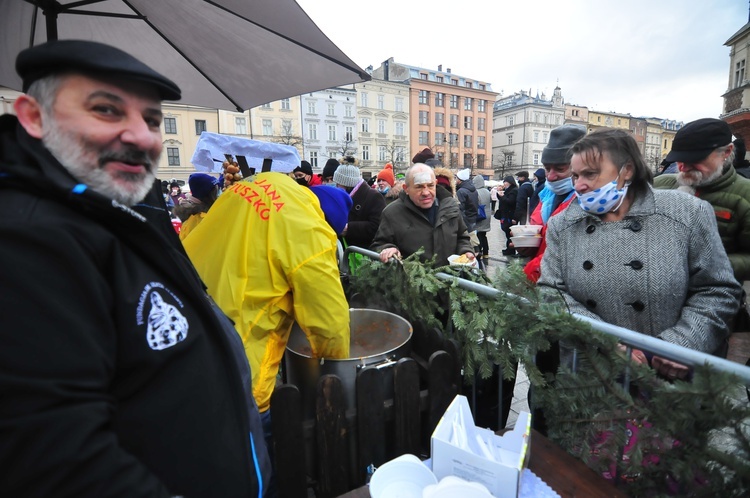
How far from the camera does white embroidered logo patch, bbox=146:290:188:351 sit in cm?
88

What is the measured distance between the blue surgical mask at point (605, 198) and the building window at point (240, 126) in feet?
150

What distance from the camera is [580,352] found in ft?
4.89

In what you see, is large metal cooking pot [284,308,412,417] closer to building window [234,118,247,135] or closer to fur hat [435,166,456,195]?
fur hat [435,166,456,195]

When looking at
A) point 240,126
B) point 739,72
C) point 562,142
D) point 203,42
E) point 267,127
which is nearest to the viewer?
point 203,42

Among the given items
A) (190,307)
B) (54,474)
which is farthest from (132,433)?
(190,307)

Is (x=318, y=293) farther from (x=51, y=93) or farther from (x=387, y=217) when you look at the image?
(x=387, y=217)

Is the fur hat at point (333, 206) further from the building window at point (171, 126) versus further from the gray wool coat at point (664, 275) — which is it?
the building window at point (171, 126)

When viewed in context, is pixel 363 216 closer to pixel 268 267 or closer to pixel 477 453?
pixel 268 267

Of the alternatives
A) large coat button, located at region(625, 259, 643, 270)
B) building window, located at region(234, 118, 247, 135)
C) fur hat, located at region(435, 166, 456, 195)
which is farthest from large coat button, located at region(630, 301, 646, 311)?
building window, located at region(234, 118, 247, 135)

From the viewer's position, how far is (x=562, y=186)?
2.88 metres

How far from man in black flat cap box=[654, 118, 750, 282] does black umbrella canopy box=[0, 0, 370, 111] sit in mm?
2095

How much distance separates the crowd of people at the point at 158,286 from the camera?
720 millimetres

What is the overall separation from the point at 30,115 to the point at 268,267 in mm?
987

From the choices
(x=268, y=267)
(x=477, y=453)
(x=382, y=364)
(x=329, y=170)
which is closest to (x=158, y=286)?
(x=268, y=267)
